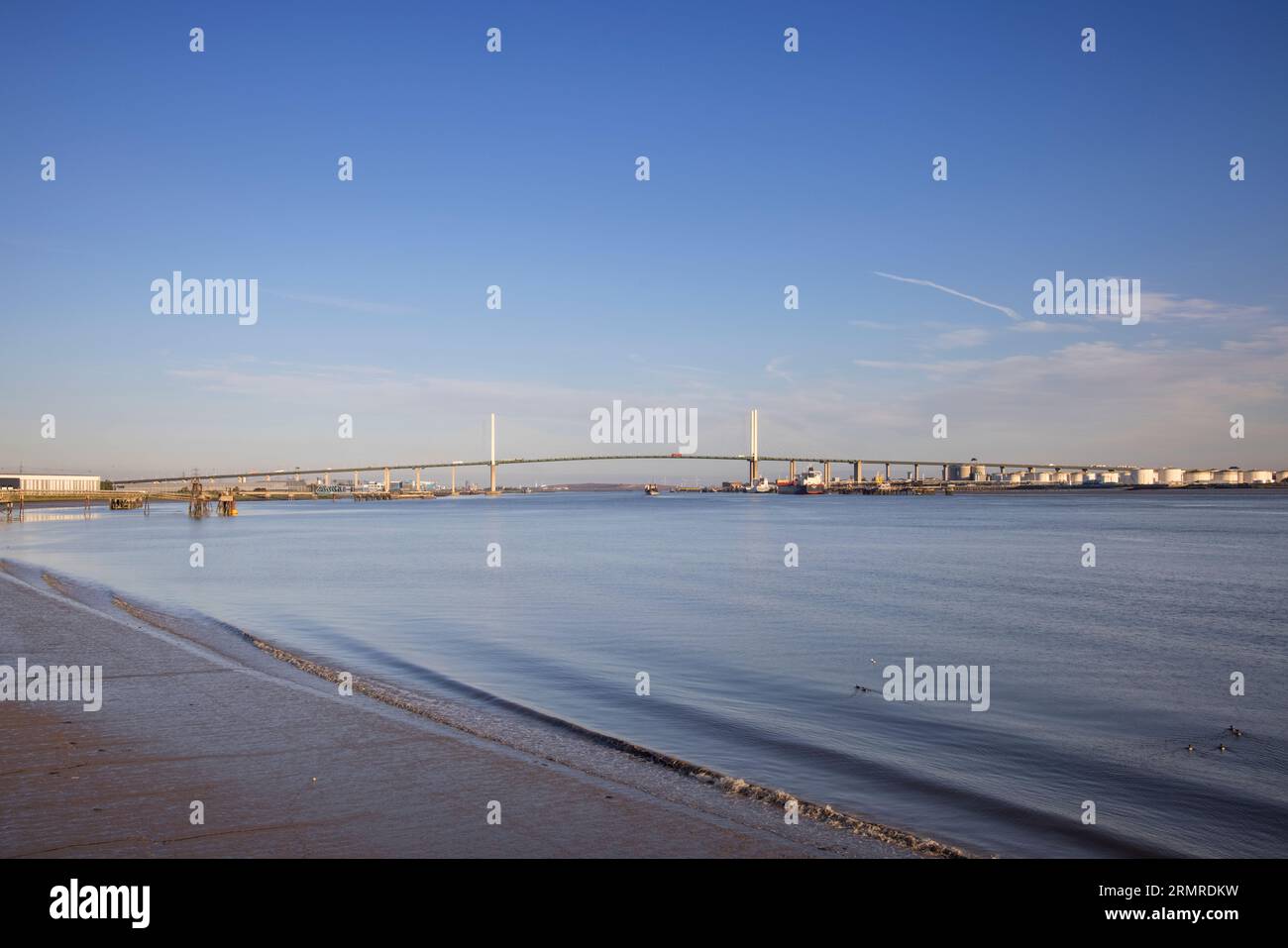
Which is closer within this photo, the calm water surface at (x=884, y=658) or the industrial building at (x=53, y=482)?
the calm water surface at (x=884, y=658)

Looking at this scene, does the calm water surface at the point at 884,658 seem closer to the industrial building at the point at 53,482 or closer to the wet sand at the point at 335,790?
the wet sand at the point at 335,790

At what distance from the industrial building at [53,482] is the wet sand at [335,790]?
188m

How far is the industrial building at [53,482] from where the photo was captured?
574 feet

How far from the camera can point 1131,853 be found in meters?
7.41

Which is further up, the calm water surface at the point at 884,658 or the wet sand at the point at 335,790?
the wet sand at the point at 335,790

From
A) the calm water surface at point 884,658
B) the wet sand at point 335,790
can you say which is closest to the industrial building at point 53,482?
the calm water surface at point 884,658

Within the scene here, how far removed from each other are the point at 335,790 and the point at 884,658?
11.3 metres

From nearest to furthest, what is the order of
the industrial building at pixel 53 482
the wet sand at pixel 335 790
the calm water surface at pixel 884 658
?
1. the wet sand at pixel 335 790
2. the calm water surface at pixel 884 658
3. the industrial building at pixel 53 482

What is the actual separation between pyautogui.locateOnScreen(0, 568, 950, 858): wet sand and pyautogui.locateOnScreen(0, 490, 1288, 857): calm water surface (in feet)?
4.27

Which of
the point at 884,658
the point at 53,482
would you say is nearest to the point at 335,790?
the point at 884,658

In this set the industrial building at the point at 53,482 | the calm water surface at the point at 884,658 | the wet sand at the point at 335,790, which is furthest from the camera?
the industrial building at the point at 53,482
